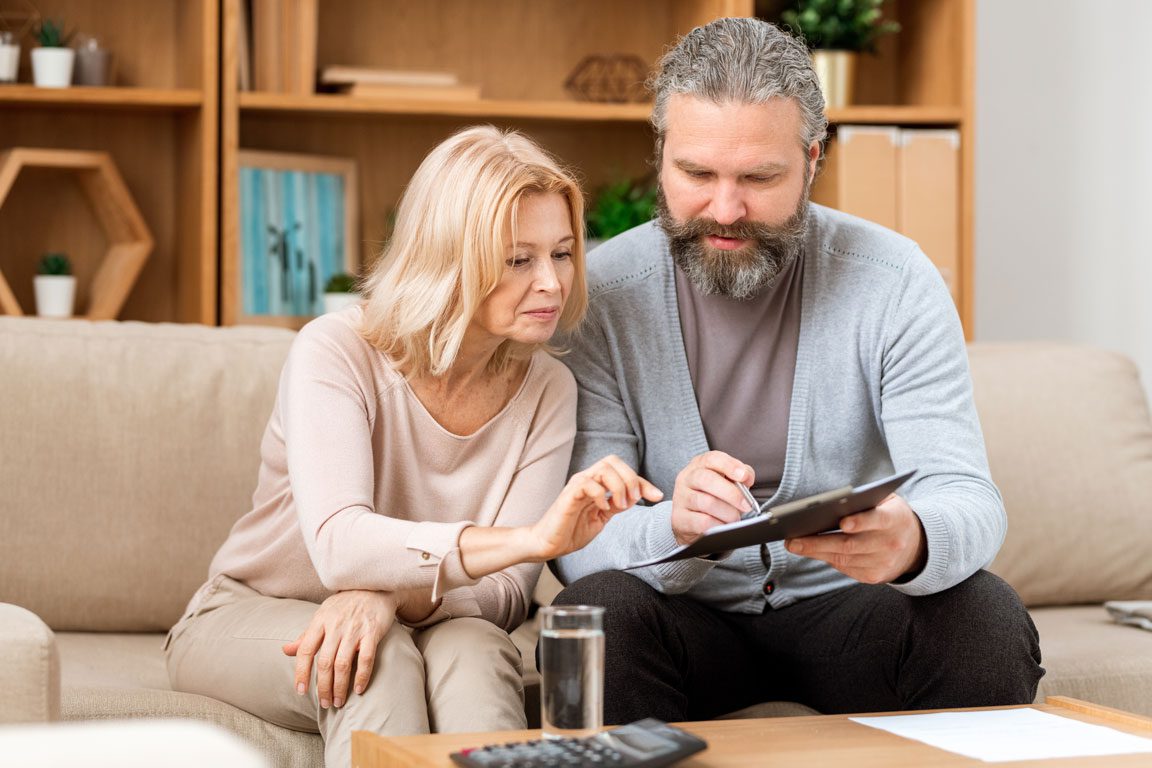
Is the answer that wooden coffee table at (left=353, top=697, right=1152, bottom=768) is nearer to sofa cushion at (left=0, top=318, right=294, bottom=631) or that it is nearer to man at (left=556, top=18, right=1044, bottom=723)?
man at (left=556, top=18, right=1044, bottom=723)

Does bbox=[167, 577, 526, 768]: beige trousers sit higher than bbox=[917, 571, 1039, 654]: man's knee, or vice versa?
bbox=[917, 571, 1039, 654]: man's knee

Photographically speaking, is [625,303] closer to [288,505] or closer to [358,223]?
[288,505]

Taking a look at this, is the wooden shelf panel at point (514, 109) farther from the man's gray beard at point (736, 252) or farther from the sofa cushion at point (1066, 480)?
the man's gray beard at point (736, 252)

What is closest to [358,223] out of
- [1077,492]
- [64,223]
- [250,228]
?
[250,228]

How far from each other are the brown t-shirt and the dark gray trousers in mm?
180

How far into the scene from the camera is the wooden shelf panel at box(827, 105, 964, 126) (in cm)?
287

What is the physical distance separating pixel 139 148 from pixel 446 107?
2.14 feet

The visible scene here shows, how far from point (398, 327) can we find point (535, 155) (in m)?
0.26

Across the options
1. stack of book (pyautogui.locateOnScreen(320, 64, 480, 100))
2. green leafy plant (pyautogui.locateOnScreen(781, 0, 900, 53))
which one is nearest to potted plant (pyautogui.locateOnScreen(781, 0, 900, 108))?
green leafy plant (pyautogui.locateOnScreen(781, 0, 900, 53))

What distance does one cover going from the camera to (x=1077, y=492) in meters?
2.20

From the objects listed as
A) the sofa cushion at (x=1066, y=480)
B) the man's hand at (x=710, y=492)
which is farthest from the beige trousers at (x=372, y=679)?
the sofa cushion at (x=1066, y=480)

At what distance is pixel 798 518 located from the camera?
1.22 meters

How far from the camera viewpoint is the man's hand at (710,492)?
1.41 m

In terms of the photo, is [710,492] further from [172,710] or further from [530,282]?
[172,710]
